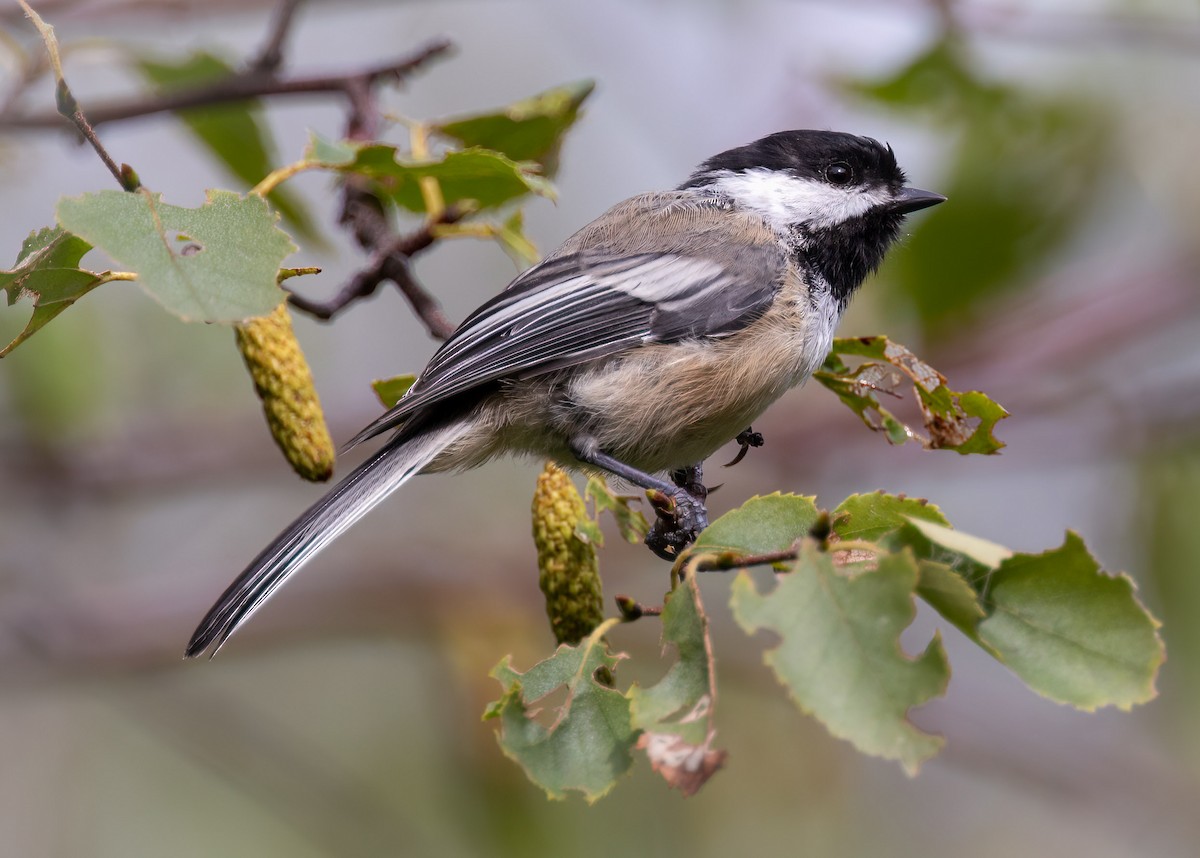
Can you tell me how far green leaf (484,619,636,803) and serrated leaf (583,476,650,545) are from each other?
361 millimetres

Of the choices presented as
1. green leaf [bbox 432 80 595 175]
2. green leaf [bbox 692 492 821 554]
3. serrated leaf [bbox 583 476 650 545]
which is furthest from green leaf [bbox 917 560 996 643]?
green leaf [bbox 432 80 595 175]

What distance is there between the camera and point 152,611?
3.02m

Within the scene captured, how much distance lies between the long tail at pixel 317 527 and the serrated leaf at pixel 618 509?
0.36 meters

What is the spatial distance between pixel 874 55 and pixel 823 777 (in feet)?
7.51

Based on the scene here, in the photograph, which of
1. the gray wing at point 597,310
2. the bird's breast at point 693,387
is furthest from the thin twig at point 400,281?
the bird's breast at point 693,387

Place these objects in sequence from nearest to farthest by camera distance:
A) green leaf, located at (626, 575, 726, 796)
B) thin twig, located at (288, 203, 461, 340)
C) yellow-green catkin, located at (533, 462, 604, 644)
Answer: green leaf, located at (626, 575, 726, 796), yellow-green catkin, located at (533, 462, 604, 644), thin twig, located at (288, 203, 461, 340)

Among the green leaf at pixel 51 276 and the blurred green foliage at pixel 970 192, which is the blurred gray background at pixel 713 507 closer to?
the blurred green foliage at pixel 970 192

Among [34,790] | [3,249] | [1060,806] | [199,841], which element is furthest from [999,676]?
[3,249]

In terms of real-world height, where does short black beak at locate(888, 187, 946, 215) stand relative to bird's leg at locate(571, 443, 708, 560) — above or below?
above

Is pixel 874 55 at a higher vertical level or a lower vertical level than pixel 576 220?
higher

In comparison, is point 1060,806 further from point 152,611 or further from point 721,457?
point 152,611

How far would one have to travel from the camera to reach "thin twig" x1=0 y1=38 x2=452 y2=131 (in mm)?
2076

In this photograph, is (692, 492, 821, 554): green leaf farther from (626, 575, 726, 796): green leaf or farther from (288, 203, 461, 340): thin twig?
(288, 203, 461, 340): thin twig

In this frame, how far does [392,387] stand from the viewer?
1.92 m
